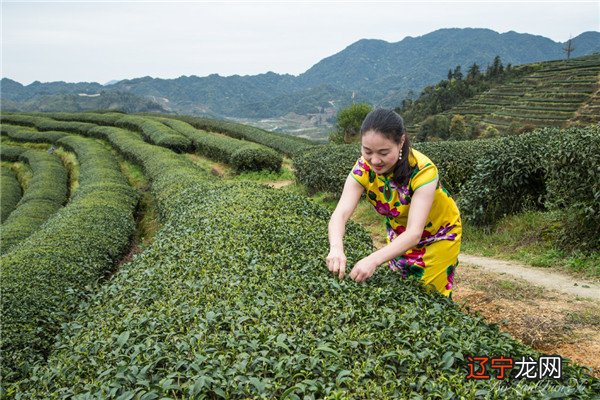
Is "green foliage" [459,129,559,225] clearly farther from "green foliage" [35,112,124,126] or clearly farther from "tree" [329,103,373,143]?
"green foliage" [35,112,124,126]

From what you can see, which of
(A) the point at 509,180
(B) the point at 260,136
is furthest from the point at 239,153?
(A) the point at 509,180

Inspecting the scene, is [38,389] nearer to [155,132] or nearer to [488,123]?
[155,132]

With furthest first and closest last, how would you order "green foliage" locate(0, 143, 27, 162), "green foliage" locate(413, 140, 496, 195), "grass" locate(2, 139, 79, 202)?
"green foliage" locate(0, 143, 27, 162) → "grass" locate(2, 139, 79, 202) → "green foliage" locate(413, 140, 496, 195)

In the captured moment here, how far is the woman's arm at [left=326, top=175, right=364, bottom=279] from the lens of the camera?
316 cm

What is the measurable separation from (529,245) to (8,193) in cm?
2535

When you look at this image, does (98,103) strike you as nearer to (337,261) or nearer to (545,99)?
(545,99)

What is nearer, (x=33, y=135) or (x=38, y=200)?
(x=38, y=200)

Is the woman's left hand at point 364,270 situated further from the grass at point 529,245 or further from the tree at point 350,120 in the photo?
the tree at point 350,120

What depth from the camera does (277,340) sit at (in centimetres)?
243

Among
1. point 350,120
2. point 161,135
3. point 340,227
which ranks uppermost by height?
point 340,227

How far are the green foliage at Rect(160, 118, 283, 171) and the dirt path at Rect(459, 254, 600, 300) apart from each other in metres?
15.5

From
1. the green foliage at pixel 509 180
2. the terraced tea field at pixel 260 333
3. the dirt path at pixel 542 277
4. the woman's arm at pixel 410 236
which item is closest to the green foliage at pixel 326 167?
the green foliage at pixel 509 180

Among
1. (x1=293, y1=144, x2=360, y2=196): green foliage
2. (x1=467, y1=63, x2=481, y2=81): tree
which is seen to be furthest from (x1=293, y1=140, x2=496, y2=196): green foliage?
(x1=467, y1=63, x2=481, y2=81): tree

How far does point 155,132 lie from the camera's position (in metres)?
30.8
